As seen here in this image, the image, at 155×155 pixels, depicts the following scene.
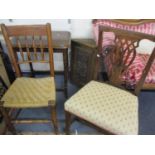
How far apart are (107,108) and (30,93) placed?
612 mm

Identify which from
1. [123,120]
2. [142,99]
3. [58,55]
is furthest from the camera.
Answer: [58,55]

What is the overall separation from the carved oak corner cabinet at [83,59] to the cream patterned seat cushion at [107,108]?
0.50 meters

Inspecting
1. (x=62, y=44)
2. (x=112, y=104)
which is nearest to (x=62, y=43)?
(x=62, y=44)

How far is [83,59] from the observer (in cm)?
189

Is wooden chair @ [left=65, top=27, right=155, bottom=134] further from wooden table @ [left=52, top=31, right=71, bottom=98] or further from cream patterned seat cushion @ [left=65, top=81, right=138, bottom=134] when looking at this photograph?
wooden table @ [left=52, top=31, right=71, bottom=98]

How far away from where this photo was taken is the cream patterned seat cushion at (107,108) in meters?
1.12

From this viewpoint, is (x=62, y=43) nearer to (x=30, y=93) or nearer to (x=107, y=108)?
(x=30, y=93)

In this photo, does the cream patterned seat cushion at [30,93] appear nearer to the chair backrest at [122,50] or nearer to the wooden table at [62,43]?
the wooden table at [62,43]

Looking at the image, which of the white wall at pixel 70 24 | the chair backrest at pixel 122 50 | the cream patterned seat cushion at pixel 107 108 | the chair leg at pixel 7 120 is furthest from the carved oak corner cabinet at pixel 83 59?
the chair leg at pixel 7 120

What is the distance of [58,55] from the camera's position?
7.13 feet
